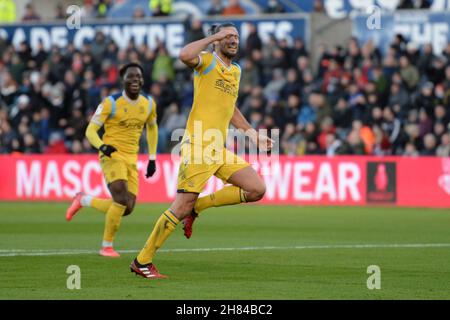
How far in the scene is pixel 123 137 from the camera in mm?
14938

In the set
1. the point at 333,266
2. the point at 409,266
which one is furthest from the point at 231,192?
the point at 409,266

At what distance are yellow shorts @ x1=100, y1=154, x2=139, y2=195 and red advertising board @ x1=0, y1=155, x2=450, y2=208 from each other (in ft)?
35.8

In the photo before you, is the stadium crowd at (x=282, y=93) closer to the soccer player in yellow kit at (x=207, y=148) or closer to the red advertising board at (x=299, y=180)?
the red advertising board at (x=299, y=180)

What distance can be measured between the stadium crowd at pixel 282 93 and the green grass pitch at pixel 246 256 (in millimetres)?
3360

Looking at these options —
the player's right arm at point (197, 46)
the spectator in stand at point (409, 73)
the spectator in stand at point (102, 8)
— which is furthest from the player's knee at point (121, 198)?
the spectator in stand at point (102, 8)

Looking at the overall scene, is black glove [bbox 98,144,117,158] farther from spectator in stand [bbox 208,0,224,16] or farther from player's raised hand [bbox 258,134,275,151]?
spectator in stand [bbox 208,0,224,16]

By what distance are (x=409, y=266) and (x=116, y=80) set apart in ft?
60.2

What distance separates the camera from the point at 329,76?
1076 inches

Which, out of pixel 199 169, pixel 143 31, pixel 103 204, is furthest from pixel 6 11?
pixel 199 169

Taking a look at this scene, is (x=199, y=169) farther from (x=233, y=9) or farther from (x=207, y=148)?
(x=233, y=9)

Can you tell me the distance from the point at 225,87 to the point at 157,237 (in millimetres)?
1784

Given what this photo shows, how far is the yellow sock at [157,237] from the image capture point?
11219mm

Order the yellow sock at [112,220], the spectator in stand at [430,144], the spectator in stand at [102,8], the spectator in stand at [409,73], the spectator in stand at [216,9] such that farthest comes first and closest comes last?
the spectator in stand at [102,8] < the spectator in stand at [216,9] < the spectator in stand at [409,73] < the spectator in stand at [430,144] < the yellow sock at [112,220]

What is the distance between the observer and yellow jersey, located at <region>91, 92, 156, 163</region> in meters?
14.7
